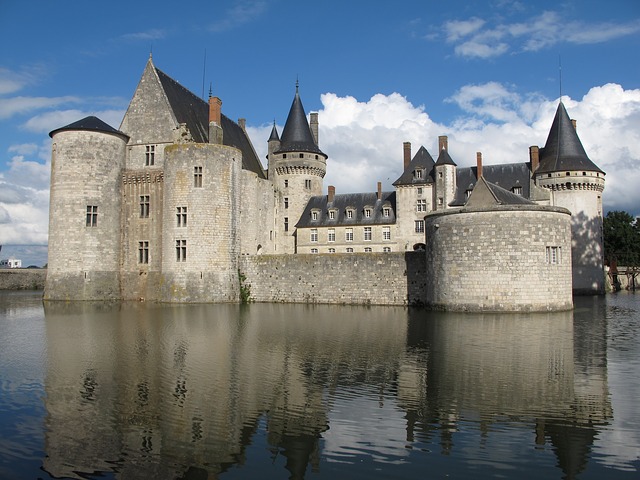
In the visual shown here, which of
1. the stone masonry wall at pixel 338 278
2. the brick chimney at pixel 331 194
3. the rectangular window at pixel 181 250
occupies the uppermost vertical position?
the brick chimney at pixel 331 194

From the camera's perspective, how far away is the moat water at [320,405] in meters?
6.45

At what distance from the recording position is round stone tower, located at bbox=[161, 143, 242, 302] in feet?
95.0

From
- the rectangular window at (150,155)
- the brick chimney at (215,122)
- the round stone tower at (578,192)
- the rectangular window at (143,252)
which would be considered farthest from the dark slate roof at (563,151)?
the rectangular window at (143,252)

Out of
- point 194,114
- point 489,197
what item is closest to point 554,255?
point 489,197

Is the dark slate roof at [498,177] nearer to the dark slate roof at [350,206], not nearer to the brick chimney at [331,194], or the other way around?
the dark slate roof at [350,206]

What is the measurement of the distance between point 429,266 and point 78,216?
18401 millimetres

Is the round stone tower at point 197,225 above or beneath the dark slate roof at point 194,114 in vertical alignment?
beneath

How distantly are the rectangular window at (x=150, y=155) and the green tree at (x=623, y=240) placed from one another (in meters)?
47.0

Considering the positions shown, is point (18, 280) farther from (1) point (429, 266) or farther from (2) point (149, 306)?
(1) point (429, 266)

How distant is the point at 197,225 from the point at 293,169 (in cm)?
1621

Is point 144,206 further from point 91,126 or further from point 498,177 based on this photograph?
point 498,177

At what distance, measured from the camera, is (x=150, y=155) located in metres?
31.6

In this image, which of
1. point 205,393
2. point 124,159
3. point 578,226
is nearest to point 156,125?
point 124,159

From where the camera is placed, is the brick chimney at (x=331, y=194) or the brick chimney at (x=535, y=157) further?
the brick chimney at (x=331, y=194)
